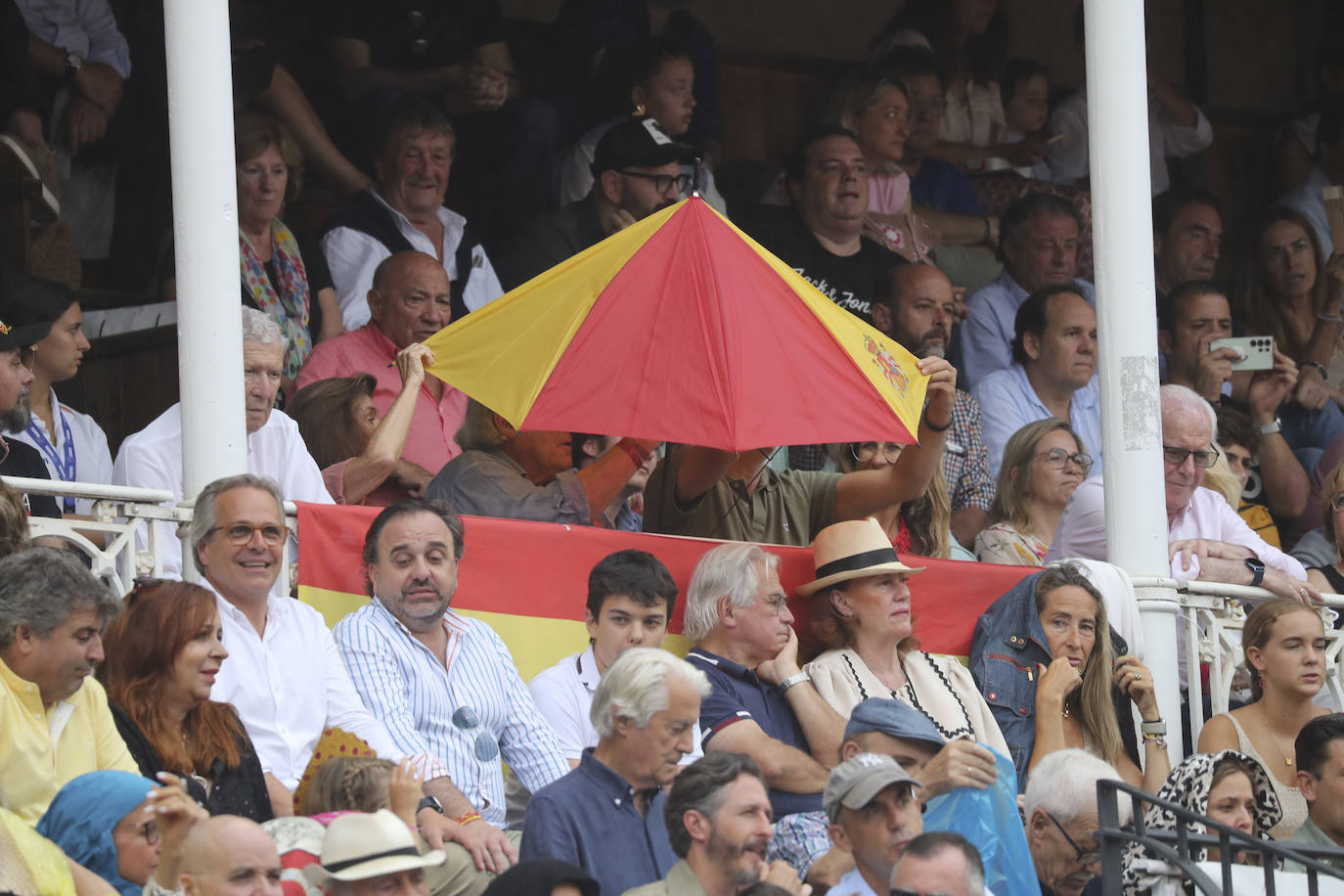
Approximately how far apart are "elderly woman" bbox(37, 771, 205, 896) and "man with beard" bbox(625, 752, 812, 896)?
112cm

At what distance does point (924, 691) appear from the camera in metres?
7.29

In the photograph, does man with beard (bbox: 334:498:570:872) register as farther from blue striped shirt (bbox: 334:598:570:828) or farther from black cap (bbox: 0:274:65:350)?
black cap (bbox: 0:274:65:350)

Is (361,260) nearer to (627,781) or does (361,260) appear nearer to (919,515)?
(919,515)

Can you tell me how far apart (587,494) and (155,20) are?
12.1 feet

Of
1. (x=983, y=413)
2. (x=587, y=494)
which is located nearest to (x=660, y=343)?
(x=587, y=494)

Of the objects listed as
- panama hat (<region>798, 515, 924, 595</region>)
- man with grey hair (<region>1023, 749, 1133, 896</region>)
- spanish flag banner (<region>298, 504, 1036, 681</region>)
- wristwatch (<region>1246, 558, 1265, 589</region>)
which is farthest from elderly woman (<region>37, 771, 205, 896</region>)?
wristwatch (<region>1246, 558, 1265, 589</region>)

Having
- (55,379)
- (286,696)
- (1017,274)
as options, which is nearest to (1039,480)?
(1017,274)

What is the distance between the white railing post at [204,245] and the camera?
22.2 ft

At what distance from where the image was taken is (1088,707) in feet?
24.9

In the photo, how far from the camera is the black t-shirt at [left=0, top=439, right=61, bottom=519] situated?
6988 millimetres

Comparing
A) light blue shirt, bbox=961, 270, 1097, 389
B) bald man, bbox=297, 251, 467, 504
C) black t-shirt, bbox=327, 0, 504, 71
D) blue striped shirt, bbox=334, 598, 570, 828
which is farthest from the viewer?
light blue shirt, bbox=961, 270, 1097, 389

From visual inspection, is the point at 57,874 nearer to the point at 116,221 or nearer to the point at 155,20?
the point at 116,221

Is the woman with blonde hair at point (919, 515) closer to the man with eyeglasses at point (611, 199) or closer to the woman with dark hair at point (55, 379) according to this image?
A: the man with eyeglasses at point (611, 199)

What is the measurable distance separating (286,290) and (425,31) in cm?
201
